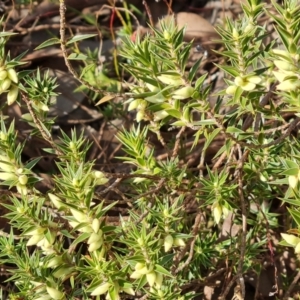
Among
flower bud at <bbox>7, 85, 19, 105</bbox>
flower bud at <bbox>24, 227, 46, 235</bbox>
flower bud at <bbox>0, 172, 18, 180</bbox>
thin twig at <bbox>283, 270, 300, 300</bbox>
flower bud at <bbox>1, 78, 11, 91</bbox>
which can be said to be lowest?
thin twig at <bbox>283, 270, 300, 300</bbox>

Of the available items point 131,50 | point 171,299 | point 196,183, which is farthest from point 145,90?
point 171,299

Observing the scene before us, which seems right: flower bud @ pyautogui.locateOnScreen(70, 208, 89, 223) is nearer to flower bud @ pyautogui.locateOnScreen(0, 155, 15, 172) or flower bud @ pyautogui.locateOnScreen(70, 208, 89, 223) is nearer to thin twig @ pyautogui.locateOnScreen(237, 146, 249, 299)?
flower bud @ pyautogui.locateOnScreen(0, 155, 15, 172)

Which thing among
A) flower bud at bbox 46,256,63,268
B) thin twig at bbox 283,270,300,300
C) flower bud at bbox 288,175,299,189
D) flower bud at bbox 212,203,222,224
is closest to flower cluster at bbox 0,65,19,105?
flower bud at bbox 46,256,63,268

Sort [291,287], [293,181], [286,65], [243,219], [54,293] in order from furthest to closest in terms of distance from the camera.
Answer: [291,287], [243,219], [54,293], [293,181], [286,65]

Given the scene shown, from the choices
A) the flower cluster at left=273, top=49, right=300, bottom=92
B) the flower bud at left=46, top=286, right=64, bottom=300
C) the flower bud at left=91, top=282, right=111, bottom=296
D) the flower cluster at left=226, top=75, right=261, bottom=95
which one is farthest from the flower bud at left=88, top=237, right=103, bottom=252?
the flower cluster at left=273, top=49, right=300, bottom=92

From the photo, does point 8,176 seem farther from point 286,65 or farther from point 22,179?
point 286,65

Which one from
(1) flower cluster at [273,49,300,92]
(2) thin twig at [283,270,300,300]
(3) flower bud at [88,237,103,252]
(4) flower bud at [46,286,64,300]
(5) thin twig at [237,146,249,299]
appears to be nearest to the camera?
(1) flower cluster at [273,49,300,92]

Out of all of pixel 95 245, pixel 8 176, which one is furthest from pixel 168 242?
pixel 8 176

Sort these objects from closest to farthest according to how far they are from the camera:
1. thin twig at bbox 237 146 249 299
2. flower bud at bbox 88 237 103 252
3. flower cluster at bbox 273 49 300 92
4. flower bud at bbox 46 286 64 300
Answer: flower cluster at bbox 273 49 300 92, flower bud at bbox 88 237 103 252, flower bud at bbox 46 286 64 300, thin twig at bbox 237 146 249 299

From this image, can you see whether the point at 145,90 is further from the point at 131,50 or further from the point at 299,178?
the point at 299,178

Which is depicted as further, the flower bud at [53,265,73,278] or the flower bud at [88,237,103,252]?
the flower bud at [53,265,73,278]

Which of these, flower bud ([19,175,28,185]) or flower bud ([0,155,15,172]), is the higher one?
flower bud ([0,155,15,172])
